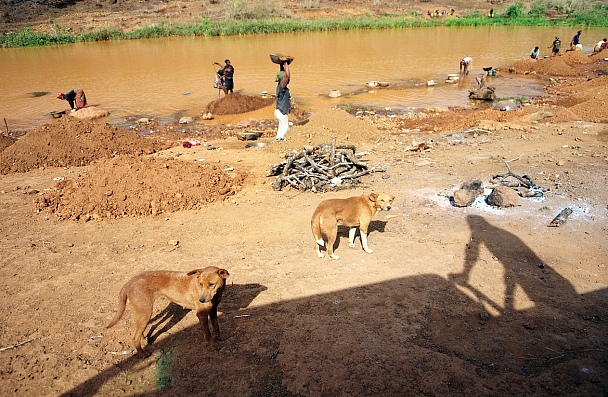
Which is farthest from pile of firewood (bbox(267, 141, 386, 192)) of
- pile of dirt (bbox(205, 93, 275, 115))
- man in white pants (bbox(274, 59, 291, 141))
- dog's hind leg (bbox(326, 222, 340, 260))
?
pile of dirt (bbox(205, 93, 275, 115))

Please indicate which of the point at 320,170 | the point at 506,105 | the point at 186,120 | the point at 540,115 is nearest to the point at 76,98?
the point at 186,120

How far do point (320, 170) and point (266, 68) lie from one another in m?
20.1

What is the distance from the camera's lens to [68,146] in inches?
455

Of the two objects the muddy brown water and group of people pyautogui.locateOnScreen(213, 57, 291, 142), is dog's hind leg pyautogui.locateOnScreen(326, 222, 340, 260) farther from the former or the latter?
the muddy brown water

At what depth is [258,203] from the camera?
27.1ft

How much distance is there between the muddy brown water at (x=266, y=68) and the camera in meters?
19.3

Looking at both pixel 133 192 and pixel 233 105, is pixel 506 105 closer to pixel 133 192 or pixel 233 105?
pixel 233 105

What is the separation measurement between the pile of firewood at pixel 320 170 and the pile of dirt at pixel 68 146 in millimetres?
5623

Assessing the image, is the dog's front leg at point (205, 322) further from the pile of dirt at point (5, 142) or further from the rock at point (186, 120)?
the rock at point (186, 120)

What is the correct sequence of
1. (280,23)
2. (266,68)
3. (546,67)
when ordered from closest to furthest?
(546,67) → (266,68) → (280,23)

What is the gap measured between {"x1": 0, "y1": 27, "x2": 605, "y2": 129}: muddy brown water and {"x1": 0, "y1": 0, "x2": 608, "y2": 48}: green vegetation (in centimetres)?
172

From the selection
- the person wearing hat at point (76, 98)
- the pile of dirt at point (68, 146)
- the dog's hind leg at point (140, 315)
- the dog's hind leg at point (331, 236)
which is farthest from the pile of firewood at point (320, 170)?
the person wearing hat at point (76, 98)

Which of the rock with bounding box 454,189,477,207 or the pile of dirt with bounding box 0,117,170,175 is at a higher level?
the pile of dirt with bounding box 0,117,170,175

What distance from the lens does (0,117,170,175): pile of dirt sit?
36.5ft
